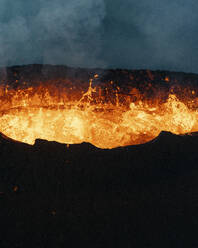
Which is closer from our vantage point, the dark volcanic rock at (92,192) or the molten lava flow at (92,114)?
the dark volcanic rock at (92,192)

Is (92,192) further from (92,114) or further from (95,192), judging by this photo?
(92,114)

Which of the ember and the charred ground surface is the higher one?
the ember

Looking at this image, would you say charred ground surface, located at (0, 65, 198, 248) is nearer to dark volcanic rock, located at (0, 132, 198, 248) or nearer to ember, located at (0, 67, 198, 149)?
dark volcanic rock, located at (0, 132, 198, 248)

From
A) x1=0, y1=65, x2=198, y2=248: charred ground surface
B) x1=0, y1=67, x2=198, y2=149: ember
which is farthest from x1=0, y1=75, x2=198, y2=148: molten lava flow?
x1=0, y1=65, x2=198, y2=248: charred ground surface

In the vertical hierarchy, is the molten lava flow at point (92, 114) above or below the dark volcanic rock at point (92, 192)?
above

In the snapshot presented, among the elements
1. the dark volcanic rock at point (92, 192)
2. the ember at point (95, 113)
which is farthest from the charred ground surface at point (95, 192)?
the ember at point (95, 113)

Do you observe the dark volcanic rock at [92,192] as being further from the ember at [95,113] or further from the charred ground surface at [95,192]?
the ember at [95,113]

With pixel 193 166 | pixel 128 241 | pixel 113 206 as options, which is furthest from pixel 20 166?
pixel 193 166

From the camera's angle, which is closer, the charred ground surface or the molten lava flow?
the charred ground surface
